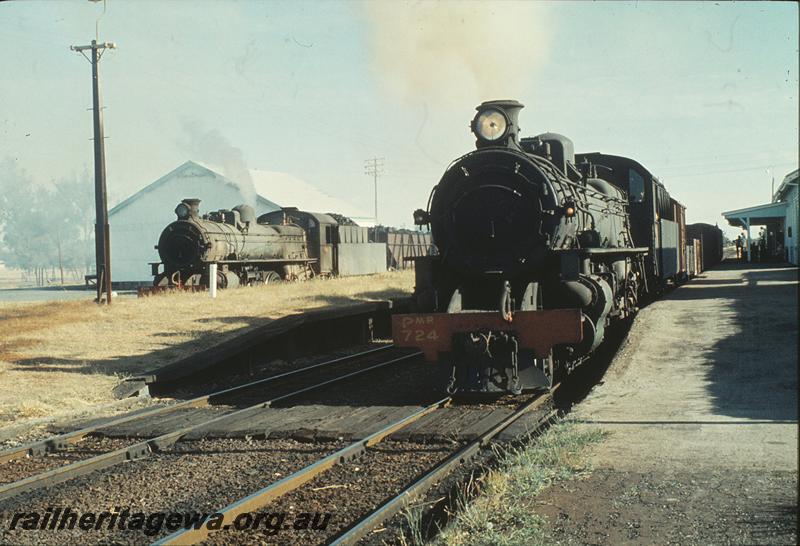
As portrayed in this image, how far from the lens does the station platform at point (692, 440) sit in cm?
486

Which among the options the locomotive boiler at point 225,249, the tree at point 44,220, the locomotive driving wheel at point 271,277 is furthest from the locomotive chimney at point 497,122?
the tree at point 44,220

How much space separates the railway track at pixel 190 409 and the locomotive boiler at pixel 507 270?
7.58 ft

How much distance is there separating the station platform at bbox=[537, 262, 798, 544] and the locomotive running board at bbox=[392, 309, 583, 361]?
84 cm

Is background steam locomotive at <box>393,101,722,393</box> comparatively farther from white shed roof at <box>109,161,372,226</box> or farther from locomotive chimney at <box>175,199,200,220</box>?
white shed roof at <box>109,161,372,226</box>

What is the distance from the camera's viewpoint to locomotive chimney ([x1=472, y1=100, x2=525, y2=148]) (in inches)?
399

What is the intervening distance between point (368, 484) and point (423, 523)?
114cm

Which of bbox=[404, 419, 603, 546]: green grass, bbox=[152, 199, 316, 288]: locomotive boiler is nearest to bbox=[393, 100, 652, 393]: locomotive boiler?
bbox=[404, 419, 603, 546]: green grass

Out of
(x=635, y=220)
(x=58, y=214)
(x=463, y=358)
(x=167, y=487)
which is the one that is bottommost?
(x=167, y=487)

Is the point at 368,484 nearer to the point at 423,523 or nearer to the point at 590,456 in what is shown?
the point at 423,523

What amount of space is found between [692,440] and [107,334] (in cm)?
1307

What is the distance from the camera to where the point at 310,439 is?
8102mm

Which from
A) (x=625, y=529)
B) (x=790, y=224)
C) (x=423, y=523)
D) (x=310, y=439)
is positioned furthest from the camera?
(x=790, y=224)

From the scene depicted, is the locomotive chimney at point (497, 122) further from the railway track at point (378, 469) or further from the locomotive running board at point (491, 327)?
the railway track at point (378, 469)

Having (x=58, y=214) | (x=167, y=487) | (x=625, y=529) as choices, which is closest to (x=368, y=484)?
(x=167, y=487)
